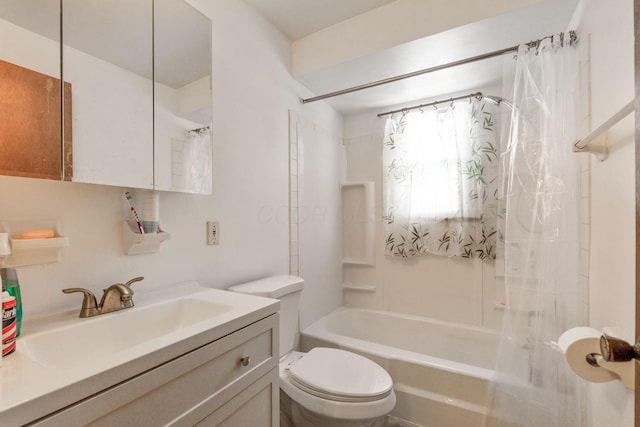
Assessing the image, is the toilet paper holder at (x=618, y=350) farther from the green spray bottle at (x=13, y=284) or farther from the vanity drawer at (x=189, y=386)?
the green spray bottle at (x=13, y=284)

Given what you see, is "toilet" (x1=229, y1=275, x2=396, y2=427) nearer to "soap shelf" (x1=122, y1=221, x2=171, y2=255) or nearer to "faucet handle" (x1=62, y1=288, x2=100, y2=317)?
"soap shelf" (x1=122, y1=221, x2=171, y2=255)

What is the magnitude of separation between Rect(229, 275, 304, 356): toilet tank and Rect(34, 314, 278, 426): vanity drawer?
1.28 feet

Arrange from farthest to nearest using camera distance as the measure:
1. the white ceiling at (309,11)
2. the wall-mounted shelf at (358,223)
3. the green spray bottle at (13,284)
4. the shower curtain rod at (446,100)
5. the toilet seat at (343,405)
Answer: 1. the wall-mounted shelf at (358,223)
2. the shower curtain rod at (446,100)
3. the white ceiling at (309,11)
4. the toilet seat at (343,405)
5. the green spray bottle at (13,284)

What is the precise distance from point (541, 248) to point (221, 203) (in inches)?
60.8

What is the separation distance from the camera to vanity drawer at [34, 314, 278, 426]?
22.7 inches

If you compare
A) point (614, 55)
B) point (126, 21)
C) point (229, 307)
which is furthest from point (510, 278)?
point (126, 21)

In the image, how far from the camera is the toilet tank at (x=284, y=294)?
1417 millimetres

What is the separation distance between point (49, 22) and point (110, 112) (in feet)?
0.90

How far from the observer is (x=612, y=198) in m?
0.98

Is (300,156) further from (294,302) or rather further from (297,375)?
(297,375)

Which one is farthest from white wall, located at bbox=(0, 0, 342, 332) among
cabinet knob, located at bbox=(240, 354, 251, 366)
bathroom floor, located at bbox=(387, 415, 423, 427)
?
bathroom floor, located at bbox=(387, 415, 423, 427)

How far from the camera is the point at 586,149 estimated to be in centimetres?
107

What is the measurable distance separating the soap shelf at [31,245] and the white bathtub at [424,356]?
1505mm

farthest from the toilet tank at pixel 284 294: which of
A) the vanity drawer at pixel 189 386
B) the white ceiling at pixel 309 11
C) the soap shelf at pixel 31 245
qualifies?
the white ceiling at pixel 309 11
